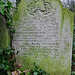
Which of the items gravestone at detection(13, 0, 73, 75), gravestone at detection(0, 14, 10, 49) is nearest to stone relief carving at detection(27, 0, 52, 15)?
gravestone at detection(13, 0, 73, 75)

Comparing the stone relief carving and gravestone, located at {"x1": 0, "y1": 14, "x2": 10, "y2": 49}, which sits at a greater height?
the stone relief carving

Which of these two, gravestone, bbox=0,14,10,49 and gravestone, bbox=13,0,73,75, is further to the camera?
gravestone, bbox=13,0,73,75

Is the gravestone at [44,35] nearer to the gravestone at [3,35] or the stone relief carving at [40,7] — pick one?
the stone relief carving at [40,7]

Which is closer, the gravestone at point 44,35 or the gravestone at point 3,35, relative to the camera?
the gravestone at point 3,35

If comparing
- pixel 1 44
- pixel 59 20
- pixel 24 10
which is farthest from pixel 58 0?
pixel 1 44

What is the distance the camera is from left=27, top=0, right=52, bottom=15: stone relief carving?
2.16m

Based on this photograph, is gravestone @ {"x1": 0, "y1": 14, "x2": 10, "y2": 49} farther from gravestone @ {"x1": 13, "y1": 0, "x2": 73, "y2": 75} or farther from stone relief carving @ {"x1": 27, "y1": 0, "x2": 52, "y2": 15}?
stone relief carving @ {"x1": 27, "y1": 0, "x2": 52, "y2": 15}

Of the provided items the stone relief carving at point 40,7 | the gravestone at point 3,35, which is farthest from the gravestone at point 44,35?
the gravestone at point 3,35

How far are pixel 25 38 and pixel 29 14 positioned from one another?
679 mm

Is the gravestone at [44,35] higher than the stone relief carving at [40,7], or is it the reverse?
the stone relief carving at [40,7]

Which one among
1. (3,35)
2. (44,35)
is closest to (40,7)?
(44,35)

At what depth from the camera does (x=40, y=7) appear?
2170 mm

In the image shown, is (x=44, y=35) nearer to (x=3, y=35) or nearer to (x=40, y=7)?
(x=40, y=7)

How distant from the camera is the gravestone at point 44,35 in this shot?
2178 millimetres
